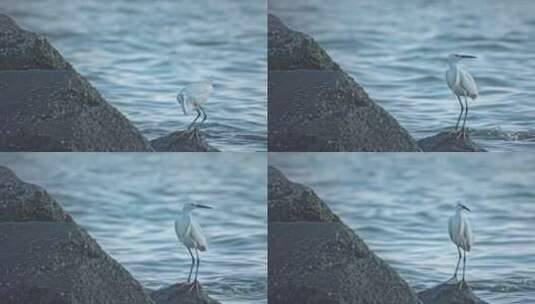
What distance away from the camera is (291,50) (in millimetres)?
4270

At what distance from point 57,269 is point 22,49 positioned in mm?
813

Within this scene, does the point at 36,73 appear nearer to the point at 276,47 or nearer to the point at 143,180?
the point at 143,180

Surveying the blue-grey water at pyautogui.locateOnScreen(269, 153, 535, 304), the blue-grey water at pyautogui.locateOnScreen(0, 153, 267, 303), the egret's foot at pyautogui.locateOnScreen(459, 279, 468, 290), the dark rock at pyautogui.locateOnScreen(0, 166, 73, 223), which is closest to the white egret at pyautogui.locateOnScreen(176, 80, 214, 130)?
the blue-grey water at pyautogui.locateOnScreen(0, 153, 267, 303)

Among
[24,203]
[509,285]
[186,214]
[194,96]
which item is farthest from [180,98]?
[509,285]

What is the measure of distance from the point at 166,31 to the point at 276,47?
410mm

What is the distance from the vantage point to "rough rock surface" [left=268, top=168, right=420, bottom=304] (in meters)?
4.23

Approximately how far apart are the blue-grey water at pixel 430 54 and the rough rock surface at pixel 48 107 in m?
0.76

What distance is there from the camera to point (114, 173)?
422cm

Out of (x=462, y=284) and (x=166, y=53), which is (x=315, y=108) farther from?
(x=462, y=284)

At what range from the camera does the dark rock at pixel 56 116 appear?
4172 mm

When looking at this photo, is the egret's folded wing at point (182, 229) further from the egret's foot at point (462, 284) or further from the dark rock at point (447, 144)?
the egret's foot at point (462, 284)

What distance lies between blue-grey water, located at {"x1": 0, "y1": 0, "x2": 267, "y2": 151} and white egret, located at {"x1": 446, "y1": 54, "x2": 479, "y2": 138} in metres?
0.69

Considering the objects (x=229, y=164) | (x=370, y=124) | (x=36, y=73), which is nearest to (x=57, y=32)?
(x=36, y=73)

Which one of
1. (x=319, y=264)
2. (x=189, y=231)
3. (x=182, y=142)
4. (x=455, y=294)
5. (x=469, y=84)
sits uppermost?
(x=469, y=84)
